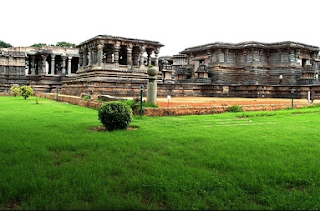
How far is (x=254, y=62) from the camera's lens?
96.9 ft

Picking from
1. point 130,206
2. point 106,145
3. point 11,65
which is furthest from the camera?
point 11,65

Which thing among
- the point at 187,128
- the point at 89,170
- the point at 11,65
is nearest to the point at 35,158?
the point at 89,170

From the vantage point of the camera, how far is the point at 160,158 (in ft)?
15.0

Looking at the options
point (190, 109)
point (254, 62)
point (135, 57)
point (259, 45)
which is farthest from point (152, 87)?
point (259, 45)

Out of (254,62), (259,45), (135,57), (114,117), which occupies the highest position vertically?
(259,45)

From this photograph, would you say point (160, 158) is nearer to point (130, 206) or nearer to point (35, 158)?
point (130, 206)

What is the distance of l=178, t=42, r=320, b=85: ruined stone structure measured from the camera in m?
29.0

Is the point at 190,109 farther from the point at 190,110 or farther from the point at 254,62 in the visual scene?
the point at 254,62

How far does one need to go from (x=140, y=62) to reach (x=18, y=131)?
72.4 ft

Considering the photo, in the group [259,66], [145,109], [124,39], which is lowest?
[145,109]

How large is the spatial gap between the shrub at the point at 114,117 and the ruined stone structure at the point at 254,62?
72.6ft

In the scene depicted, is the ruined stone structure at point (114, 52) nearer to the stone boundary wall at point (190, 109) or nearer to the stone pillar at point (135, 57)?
the stone pillar at point (135, 57)

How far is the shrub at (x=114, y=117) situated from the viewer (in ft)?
23.9

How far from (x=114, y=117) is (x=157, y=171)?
11.8 feet
